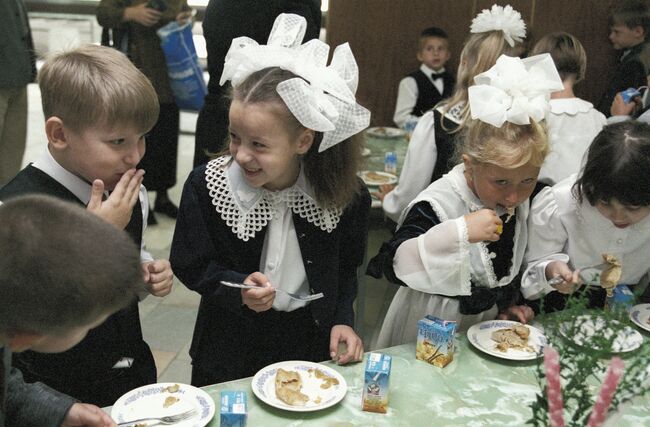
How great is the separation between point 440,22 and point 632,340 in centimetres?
353

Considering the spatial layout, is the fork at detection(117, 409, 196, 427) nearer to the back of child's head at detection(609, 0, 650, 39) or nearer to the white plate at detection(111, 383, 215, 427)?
the white plate at detection(111, 383, 215, 427)

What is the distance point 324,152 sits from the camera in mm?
1895

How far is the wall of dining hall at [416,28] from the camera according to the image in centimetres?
488

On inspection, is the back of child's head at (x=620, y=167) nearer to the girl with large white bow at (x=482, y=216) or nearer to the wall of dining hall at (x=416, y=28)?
the girl with large white bow at (x=482, y=216)

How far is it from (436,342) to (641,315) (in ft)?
2.61

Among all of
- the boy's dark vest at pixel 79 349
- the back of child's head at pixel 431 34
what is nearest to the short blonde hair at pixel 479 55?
the boy's dark vest at pixel 79 349

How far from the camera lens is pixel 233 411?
4.72ft

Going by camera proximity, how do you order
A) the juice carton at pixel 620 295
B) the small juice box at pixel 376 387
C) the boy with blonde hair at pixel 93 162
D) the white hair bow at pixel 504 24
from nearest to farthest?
the small juice box at pixel 376 387
the boy with blonde hair at pixel 93 162
the juice carton at pixel 620 295
the white hair bow at pixel 504 24

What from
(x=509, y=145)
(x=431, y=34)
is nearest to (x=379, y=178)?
(x=509, y=145)

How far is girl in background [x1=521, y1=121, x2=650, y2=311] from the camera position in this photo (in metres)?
1.92

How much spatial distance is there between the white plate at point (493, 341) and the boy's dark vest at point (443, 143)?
923 millimetres

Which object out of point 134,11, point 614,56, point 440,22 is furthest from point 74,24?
point 614,56

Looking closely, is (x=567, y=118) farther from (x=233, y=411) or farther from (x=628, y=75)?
(x=233, y=411)

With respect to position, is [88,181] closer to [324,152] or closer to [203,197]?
[203,197]
